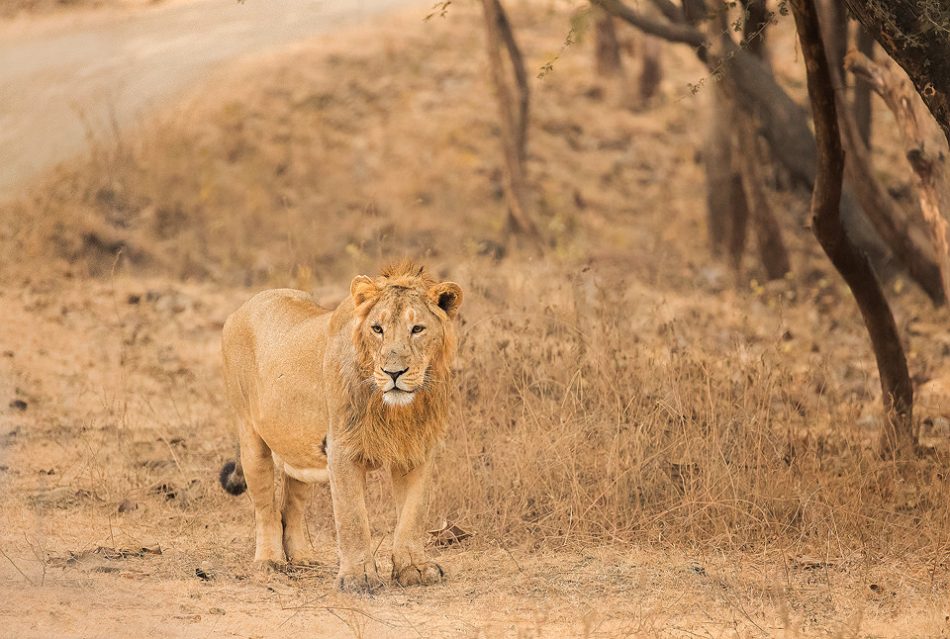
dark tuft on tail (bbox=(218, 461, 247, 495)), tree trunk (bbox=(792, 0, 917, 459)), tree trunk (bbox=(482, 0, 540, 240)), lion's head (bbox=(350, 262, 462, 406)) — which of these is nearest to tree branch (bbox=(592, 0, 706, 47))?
tree trunk (bbox=(482, 0, 540, 240))

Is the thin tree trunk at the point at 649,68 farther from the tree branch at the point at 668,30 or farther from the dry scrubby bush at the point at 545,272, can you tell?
the tree branch at the point at 668,30

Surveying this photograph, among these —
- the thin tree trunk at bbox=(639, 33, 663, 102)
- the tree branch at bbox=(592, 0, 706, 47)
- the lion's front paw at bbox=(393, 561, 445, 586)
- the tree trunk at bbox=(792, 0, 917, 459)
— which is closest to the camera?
the lion's front paw at bbox=(393, 561, 445, 586)

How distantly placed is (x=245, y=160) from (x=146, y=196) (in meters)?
2.03

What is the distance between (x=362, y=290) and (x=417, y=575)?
4.20ft

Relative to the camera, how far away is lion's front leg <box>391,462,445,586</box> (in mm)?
6070

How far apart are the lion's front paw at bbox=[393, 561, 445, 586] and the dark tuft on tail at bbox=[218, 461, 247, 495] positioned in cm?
140

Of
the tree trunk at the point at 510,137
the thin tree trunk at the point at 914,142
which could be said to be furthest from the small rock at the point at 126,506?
the tree trunk at the point at 510,137

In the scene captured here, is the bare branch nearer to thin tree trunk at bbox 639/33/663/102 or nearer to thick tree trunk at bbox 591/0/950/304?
thick tree trunk at bbox 591/0/950/304

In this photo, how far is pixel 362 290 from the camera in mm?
5891

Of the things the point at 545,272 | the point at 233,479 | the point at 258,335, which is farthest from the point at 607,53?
the point at 258,335

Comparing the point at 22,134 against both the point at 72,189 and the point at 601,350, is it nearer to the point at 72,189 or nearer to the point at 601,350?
the point at 72,189

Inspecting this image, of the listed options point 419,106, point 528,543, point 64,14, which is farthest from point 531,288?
point 64,14

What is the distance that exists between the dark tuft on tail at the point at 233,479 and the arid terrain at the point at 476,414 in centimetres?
28

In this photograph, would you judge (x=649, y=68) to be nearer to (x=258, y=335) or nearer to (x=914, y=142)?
(x=914, y=142)
